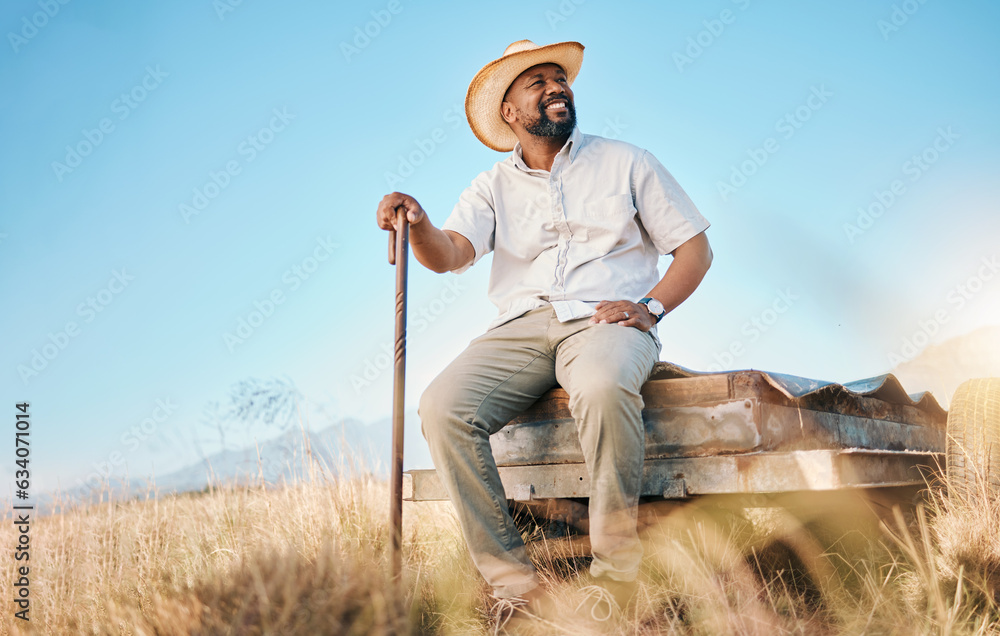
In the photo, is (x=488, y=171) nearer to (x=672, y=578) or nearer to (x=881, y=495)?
(x=672, y=578)

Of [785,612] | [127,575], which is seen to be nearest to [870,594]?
[785,612]

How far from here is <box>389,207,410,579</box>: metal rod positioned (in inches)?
103

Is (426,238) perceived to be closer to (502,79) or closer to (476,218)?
(476,218)

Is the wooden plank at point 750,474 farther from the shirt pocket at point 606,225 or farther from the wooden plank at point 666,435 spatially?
the shirt pocket at point 606,225

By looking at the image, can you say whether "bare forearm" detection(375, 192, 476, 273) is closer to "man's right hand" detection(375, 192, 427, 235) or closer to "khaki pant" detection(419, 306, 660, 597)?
"man's right hand" detection(375, 192, 427, 235)

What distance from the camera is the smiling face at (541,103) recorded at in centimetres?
329

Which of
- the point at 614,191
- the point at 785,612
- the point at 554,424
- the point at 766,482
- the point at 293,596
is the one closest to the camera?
the point at 293,596

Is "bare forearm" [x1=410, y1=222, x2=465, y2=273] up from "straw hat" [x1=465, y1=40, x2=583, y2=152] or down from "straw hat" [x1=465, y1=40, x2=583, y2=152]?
down

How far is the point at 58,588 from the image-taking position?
3.93 metres

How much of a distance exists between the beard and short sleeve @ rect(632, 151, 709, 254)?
0.38m

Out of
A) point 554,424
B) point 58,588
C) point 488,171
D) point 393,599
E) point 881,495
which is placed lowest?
point 58,588

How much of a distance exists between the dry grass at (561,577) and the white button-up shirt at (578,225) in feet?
3.35

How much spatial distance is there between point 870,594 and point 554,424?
4.43ft

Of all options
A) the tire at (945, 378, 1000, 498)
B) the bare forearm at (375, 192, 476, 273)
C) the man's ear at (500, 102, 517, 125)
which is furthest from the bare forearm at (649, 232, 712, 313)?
the tire at (945, 378, 1000, 498)
